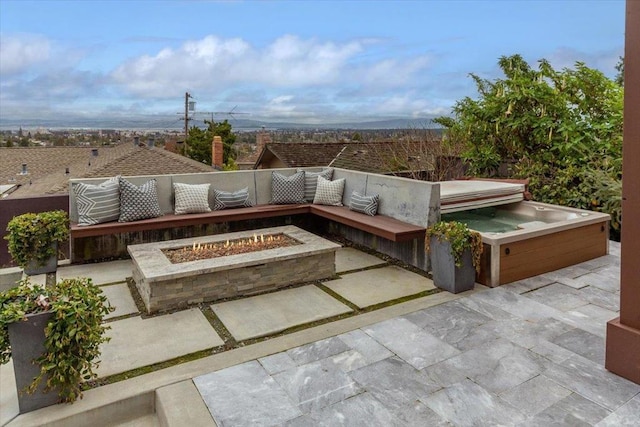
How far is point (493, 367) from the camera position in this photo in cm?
276

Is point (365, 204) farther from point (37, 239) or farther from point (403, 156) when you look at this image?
point (403, 156)

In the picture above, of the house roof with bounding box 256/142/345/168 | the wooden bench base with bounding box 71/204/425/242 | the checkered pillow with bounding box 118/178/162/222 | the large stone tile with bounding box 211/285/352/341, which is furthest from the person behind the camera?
the house roof with bounding box 256/142/345/168

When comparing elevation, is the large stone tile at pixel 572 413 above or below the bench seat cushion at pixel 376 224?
below

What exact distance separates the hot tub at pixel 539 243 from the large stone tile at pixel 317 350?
1.94 metres

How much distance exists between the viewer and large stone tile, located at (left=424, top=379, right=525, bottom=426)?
2.24m

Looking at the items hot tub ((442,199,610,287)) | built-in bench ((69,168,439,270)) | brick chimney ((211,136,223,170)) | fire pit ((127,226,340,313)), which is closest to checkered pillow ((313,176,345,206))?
built-in bench ((69,168,439,270))

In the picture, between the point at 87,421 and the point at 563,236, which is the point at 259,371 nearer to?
the point at 87,421

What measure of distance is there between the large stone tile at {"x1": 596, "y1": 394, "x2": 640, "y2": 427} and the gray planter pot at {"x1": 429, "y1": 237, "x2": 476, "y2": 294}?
177 centimetres

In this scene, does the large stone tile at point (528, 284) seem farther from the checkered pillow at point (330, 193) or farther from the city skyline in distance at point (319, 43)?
the checkered pillow at point (330, 193)

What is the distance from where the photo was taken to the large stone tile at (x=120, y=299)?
3719 millimetres

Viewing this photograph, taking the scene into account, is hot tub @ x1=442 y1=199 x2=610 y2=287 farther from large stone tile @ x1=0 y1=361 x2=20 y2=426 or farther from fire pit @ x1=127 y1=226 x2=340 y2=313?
large stone tile @ x1=0 y1=361 x2=20 y2=426

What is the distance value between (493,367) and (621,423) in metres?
0.71

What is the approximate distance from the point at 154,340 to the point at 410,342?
1.93 metres

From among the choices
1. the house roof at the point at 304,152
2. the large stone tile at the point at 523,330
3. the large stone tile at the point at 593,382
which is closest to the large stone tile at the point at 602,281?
the large stone tile at the point at 523,330
